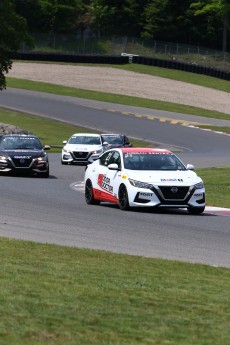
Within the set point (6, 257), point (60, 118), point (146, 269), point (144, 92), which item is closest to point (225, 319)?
point (146, 269)

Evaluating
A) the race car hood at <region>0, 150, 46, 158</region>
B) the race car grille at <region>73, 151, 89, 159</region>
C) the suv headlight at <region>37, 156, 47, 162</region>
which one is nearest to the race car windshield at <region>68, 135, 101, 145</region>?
the race car grille at <region>73, 151, 89, 159</region>

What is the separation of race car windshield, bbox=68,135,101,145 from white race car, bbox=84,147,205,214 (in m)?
19.1

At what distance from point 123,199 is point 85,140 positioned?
846 inches

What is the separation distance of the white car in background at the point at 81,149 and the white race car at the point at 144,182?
1742cm

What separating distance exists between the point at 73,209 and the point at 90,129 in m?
38.2

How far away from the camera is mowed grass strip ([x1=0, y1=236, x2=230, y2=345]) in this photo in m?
7.48

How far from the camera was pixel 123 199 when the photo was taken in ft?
68.0

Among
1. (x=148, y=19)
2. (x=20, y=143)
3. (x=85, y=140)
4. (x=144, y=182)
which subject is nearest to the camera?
→ (x=144, y=182)

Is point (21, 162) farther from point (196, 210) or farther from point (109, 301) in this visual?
point (109, 301)

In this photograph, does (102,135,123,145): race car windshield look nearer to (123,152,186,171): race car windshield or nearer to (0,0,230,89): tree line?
(123,152,186,171): race car windshield

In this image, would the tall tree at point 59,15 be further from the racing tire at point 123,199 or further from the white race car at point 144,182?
the racing tire at point 123,199

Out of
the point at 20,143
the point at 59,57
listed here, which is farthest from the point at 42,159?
the point at 59,57

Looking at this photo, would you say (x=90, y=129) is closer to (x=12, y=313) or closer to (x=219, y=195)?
(x=219, y=195)

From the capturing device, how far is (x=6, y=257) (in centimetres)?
1173
